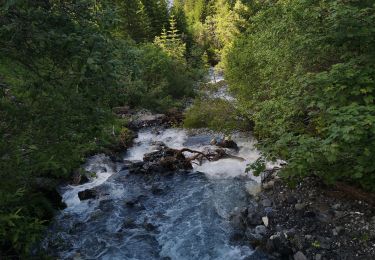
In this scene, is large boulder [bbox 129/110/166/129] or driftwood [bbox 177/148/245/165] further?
large boulder [bbox 129/110/166/129]

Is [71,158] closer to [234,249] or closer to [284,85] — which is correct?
[234,249]

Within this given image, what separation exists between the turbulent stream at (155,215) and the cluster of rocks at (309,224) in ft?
1.84

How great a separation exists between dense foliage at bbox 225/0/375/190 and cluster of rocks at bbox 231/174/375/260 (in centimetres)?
80

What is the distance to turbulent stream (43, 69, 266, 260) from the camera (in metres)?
9.99

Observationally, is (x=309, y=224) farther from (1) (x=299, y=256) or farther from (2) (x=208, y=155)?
(2) (x=208, y=155)

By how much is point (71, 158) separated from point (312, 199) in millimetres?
6618

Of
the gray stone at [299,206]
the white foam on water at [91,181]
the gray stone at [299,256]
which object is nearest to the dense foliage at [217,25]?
the white foam on water at [91,181]

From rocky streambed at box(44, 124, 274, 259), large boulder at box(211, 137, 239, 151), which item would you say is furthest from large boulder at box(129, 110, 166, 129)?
large boulder at box(211, 137, 239, 151)

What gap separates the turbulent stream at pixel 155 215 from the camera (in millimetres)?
9992

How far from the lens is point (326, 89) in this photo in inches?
304

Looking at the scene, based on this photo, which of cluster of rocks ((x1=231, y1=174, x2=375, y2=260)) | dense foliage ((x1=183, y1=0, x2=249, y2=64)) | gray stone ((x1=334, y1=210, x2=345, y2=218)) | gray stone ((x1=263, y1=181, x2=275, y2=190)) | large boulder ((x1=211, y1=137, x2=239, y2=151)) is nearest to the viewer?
cluster of rocks ((x1=231, y1=174, x2=375, y2=260))

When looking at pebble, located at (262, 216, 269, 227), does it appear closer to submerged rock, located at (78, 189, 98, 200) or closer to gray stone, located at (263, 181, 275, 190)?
gray stone, located at (263, 181, 275, 190)

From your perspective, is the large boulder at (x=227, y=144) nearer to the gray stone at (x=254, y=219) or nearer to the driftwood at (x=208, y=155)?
the driftwood at (x=208, y=155)

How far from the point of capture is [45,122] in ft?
20.9
